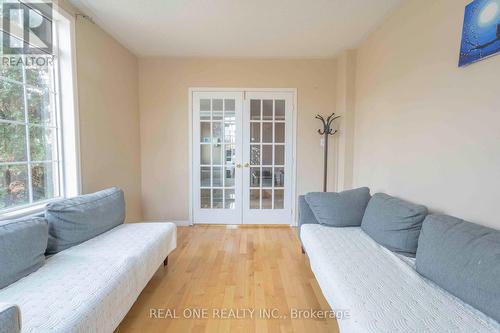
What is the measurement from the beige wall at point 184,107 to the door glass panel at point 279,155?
0.79 feet

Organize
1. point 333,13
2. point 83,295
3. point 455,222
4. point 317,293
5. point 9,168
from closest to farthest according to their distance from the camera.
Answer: point 83,295
point 455,222
point 9,168
point 317,293
point 333,13

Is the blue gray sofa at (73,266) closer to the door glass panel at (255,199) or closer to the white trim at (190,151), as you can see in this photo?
the white trim at (190,151)

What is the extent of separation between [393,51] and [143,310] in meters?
3.17

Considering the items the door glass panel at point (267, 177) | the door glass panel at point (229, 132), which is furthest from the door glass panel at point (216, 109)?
the door glass panel at point (267, 177)

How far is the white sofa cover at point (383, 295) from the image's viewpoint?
1030mm

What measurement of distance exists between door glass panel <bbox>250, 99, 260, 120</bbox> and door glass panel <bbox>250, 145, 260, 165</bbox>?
43 cm

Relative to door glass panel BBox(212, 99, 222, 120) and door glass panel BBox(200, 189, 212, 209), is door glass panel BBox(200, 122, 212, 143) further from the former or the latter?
door glass panel BBox(200, 189, 212, 209)

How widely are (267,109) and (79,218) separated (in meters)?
2.66

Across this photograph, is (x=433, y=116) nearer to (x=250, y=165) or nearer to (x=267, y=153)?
(x=267, y=153)

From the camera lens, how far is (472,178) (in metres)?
1.50

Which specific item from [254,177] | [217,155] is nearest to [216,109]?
[217,155]

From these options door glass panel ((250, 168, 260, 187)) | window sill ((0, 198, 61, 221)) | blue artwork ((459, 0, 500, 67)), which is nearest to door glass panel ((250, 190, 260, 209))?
door glass panel ((250, 168, 260, 187))

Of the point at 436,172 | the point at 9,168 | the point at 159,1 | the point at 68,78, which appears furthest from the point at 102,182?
the point at 436,172

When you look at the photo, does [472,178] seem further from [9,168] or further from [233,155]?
[9,168]
